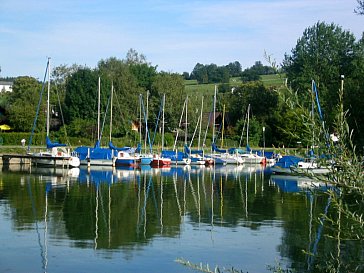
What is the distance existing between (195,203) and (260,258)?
13.8 m

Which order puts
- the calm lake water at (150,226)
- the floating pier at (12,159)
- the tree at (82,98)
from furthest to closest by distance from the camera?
the tree at (82,98) < the floating pier at (12,159) < the calm lake water at (150,226)

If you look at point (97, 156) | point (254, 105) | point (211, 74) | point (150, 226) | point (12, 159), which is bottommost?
point (150, 226)

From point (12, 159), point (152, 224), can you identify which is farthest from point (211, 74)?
point (152, 224)

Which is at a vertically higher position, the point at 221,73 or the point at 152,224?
the point at 221,73

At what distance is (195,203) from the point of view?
32.1 metres

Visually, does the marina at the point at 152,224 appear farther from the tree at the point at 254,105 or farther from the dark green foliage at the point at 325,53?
the tree at the point at 254,105

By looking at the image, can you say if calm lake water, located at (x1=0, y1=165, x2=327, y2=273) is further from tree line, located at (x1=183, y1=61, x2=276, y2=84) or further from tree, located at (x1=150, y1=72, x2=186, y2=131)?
tree line, located at (x1=183, y1=61, x2=276, y2=84)

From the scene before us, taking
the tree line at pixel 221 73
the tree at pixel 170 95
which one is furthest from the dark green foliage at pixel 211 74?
the tree at pixel 170 95

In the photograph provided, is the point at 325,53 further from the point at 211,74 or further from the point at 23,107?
the point at 211,74

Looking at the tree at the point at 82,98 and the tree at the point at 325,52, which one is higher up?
the tree at the point at 325,52

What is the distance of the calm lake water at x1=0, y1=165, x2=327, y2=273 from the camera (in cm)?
1762

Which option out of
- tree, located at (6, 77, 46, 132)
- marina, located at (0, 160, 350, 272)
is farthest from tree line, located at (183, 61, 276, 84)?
marina, located at (0, 160, 350, 272)

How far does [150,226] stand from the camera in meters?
23.8

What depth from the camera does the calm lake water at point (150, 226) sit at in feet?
57.8
